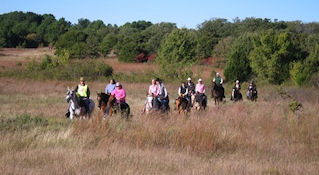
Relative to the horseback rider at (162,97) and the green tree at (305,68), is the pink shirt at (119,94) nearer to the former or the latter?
the horseback rider at (162,97)

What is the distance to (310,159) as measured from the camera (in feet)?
34.2

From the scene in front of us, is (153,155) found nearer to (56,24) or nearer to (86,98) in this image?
(86,98)

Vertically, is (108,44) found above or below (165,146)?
above

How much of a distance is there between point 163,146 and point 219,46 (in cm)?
6092

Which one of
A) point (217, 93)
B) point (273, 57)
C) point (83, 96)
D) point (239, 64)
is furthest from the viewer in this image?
point (239, 64)

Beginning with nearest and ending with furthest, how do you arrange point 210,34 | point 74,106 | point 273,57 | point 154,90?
point 74,106, point 154,90, point 273,57, point 210,34

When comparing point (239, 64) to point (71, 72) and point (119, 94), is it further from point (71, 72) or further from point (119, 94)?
point (119, 94)

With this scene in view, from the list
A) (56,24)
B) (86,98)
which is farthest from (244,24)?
(86,98)

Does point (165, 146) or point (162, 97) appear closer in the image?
point (165, 146)

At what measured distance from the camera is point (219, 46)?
70.4 meters

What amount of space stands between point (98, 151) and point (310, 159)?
16.1 ft

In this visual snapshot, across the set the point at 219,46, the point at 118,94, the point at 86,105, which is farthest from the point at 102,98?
the point at 219,46

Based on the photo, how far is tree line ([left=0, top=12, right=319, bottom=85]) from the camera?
54.2 meters

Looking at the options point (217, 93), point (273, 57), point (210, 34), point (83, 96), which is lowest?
point (217, 93)
